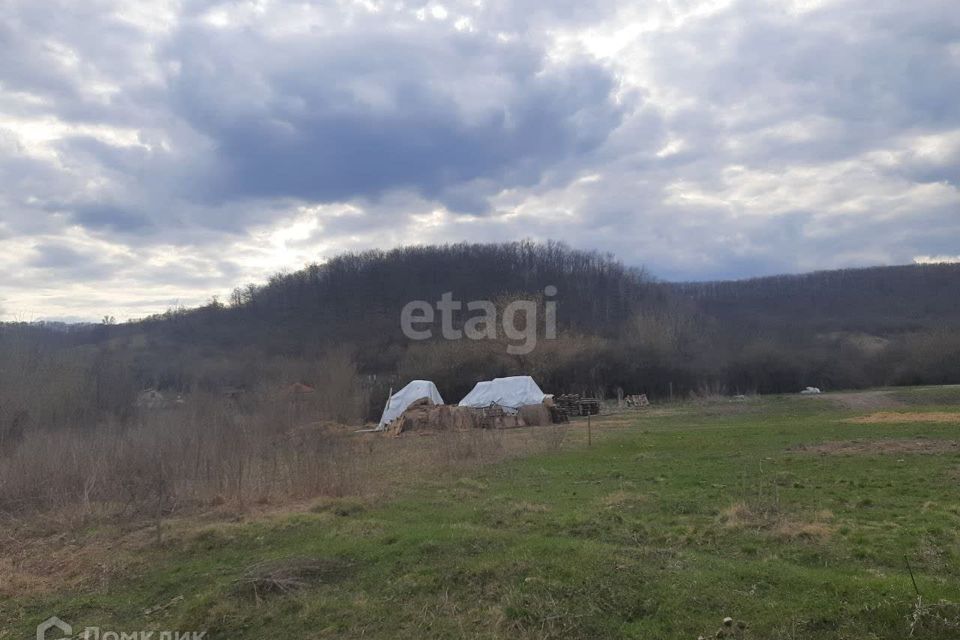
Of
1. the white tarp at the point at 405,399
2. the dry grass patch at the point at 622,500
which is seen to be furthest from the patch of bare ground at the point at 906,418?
the white tarp at the point at 405,399

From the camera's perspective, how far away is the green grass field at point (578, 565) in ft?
17.9

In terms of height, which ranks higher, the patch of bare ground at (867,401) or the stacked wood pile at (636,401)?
the patch of bare ground at (867,401)

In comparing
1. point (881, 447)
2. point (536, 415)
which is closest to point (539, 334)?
point (536, 415)

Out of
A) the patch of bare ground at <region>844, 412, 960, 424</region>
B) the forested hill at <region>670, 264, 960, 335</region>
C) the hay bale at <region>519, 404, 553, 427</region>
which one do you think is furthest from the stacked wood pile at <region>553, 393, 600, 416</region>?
the forested hill at <region>670, 264, 960, 335</region>

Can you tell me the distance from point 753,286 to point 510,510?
91.8m

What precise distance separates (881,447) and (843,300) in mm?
74054

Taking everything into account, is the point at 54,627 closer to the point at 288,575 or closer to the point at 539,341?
the point at 288,575

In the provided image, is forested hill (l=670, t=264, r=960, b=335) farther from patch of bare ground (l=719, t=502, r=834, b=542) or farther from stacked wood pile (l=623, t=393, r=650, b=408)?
patch of bare ground (l=719, t=502, r=834, b=542)

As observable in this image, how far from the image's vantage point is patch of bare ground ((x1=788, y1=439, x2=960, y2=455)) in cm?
1495

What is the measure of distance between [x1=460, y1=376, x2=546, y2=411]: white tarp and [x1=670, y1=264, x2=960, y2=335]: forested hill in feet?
131

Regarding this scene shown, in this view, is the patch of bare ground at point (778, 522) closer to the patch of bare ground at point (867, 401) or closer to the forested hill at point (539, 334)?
the patch of bare ground at point (867, 401)

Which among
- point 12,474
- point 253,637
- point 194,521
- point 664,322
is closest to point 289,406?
point 12,474

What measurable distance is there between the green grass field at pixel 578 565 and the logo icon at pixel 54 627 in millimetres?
92

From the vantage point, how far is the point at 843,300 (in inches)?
3179
